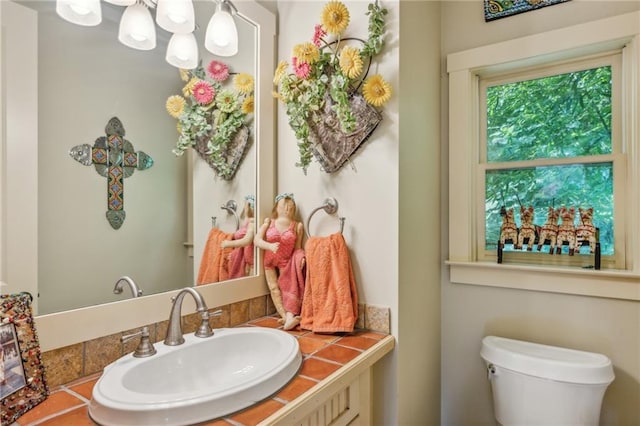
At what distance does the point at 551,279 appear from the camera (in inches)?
58.1

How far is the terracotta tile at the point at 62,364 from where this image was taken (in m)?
0.88

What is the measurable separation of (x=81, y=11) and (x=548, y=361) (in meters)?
1.83

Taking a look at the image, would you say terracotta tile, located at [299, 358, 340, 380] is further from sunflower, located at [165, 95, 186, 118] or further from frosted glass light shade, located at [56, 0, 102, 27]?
frosted glass light shade, located at [56, 0, 102, 27]

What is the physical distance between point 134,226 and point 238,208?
411mm

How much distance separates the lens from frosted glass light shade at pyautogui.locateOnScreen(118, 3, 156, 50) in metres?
1.07

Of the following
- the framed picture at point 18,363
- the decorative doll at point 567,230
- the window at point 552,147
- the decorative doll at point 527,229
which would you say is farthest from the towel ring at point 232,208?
the decorative doll at point 567,230

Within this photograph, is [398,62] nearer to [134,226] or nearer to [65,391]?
[134,226]

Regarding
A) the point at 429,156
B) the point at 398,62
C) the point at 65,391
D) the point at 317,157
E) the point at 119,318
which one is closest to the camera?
the point at 65,391

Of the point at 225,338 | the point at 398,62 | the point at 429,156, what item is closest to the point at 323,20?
the point at 398,62

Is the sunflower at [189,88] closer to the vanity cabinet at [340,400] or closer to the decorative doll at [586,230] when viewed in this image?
the vanity cabinet at [340,400]

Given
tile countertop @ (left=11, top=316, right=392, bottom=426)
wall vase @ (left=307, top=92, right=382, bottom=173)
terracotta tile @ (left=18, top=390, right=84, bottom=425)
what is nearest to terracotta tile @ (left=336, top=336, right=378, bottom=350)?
tile countertop @ (left=11, top=316, right=392, bottom=426)

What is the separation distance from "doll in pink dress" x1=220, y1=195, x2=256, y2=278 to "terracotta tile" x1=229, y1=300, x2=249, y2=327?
109mm

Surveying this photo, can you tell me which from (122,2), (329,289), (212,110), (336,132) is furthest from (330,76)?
(329,289)

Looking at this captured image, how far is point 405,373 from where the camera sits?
133 centimetres
